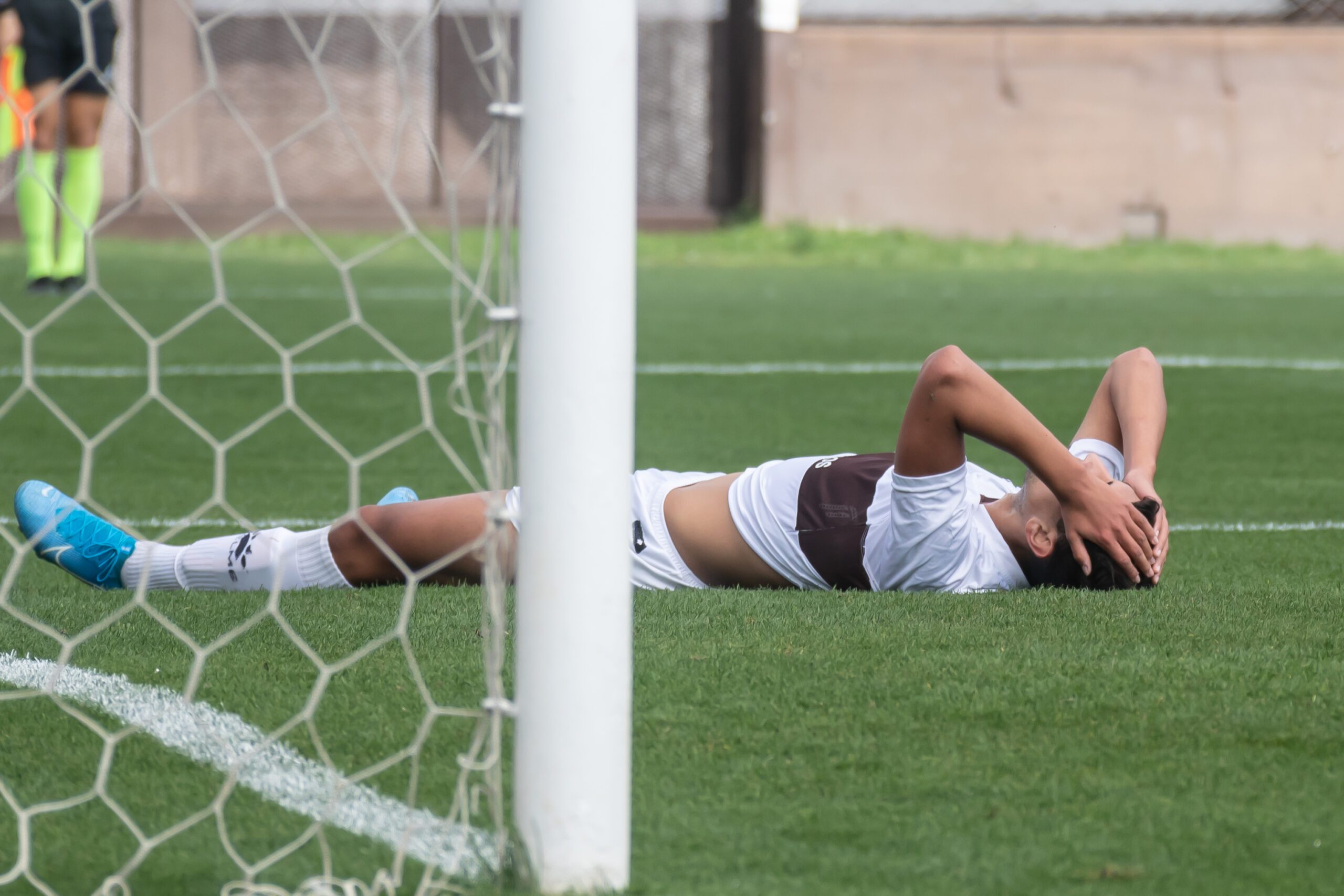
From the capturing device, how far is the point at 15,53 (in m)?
8.38

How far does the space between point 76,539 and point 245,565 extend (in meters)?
0.28

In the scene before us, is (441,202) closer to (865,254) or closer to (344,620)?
(865,254)

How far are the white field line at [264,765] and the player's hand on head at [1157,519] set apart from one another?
1293 mm

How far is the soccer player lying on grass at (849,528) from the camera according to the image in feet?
8.22

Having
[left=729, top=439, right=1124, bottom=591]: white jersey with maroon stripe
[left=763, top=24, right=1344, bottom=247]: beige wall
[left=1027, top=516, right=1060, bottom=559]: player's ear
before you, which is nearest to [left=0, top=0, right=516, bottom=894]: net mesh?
[left=729, top=439, right=1124, bottom=591]: white jersey with maroon stripe

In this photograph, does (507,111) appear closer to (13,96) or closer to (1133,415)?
(1133,415)

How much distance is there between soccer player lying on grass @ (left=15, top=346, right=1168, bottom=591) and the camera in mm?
2506

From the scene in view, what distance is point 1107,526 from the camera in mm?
2508

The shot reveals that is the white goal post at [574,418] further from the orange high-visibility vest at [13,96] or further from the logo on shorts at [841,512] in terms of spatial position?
the orange high-visibility vest at [13,96]

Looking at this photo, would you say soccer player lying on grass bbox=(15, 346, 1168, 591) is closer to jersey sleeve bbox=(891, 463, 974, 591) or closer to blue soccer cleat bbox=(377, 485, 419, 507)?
jersey sleeve bbox=(891, 463, 974, 591)

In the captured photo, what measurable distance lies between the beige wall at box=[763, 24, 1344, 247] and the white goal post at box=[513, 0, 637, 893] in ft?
37.3

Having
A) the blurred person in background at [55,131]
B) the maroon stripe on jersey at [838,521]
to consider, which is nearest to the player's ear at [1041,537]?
the maroon stripe on jersey at [838,521]

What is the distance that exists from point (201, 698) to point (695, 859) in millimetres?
835

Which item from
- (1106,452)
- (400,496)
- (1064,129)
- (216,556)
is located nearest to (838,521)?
(1106,452)
